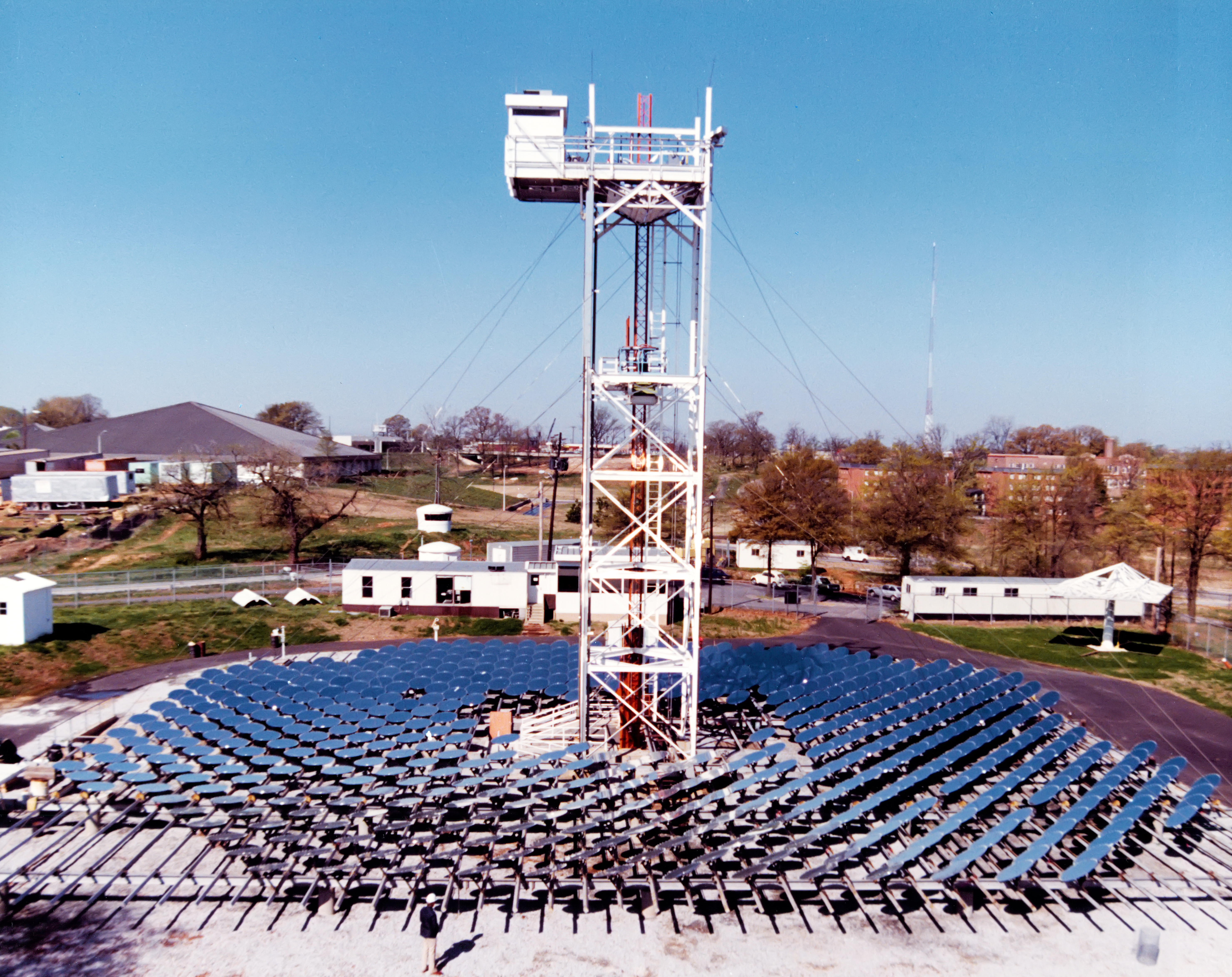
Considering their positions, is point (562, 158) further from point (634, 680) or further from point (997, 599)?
point (997, 599)

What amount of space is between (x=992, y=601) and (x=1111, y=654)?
610cm

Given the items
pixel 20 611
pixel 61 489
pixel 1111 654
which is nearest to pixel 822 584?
pixel 1111 654

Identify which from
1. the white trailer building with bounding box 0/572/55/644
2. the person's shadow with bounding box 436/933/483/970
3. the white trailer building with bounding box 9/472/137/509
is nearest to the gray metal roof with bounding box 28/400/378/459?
the white trailer building with bounding box 9/472/137/509

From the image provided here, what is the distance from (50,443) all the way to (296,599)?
71456mm

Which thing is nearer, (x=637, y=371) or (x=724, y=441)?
(x=637, y=371)

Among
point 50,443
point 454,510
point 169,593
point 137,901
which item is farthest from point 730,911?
point 50,443

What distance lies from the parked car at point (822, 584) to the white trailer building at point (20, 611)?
110ft

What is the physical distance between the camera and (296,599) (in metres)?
34.9

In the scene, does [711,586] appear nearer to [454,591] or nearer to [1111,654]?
[454,591]

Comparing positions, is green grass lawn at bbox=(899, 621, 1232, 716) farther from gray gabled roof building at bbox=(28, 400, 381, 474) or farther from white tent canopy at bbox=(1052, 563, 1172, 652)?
gray gabled roof building at bbox=(28, 400, 381, 474)

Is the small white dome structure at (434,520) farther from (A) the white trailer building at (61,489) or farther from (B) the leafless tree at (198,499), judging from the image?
(A) the white trailer building at (61,489)

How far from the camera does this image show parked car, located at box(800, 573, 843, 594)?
4338 centimetres

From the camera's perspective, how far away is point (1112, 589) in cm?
3000

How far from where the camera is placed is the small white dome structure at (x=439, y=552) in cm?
3903
